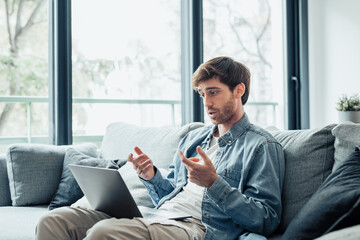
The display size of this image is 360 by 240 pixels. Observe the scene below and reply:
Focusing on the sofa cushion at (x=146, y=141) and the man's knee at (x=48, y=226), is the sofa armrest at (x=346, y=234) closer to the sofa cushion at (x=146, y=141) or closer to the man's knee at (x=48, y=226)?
the man's knee at (x=48, y=226)

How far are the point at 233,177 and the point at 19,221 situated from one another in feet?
3.67

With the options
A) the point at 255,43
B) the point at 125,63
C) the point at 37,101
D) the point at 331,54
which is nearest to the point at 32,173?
the point at 37,101

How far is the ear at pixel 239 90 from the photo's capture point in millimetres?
1854

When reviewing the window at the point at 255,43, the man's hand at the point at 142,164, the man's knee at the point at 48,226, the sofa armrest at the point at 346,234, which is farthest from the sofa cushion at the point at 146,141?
the sofa armrest at the point at 346,234

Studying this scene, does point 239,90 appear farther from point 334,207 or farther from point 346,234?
point 346,234

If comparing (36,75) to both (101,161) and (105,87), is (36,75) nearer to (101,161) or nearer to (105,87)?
(105,87)

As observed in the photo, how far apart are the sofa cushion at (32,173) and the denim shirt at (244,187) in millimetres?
973

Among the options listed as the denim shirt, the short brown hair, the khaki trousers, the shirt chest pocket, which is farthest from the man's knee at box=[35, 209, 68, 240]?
the short brown hair

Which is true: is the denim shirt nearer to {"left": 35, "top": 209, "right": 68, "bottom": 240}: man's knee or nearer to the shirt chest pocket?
the shirt chest pocket

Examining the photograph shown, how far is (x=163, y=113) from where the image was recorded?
3.69 m

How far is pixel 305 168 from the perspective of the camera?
5.57 feet

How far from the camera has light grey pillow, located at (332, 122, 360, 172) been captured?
159cm

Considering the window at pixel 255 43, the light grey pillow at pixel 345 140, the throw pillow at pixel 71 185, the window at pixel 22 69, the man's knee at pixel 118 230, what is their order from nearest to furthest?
the man's knee at pixel 118 230
the light grey pillow at pixel 345 140
the throw pillow at pixel 71 185
the window at pixel 22 69
the window at pixel 255 43

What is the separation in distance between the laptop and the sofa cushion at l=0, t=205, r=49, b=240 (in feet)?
1.37
